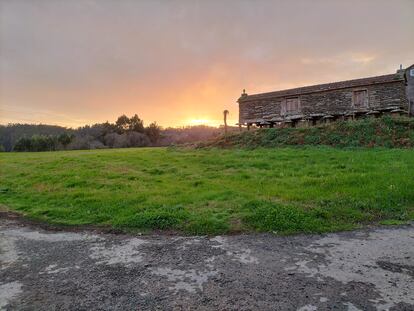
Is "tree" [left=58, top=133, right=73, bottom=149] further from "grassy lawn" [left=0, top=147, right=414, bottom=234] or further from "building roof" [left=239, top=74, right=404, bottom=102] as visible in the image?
"grassy lawn" [left=0, top=147, right=414, bottom=234]

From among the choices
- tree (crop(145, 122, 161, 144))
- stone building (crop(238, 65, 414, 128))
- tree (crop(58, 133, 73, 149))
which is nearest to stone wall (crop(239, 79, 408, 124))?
stone building (crop(238, 65, 414, 128))

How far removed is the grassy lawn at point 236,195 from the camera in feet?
23.5

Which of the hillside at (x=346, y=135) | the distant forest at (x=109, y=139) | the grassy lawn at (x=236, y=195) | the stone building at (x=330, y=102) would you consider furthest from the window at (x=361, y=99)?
the distant forest at (x=109, y=139)

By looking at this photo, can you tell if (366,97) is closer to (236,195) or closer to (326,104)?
(326,104)

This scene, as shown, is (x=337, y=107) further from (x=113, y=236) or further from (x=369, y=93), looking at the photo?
(x=113, y=236)

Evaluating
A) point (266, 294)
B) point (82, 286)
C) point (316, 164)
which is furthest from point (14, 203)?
point (316, 164)

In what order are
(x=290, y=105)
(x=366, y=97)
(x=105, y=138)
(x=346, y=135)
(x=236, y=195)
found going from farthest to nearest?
(x=105, y=138), (x=290, y=105), (x=366, y=97), (x=346, y=135), (x=236, y=195)

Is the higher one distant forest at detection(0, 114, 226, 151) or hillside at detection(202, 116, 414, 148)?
distant forest at detection(0, 114, 226, 151)

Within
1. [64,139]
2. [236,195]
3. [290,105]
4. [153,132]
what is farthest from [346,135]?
[64,139]

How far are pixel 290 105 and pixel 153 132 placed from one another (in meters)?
47.0

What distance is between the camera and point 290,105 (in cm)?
2645

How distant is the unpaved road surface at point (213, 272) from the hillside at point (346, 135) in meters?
12.5

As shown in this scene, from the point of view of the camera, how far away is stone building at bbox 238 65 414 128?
869 inches

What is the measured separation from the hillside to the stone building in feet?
12.6
